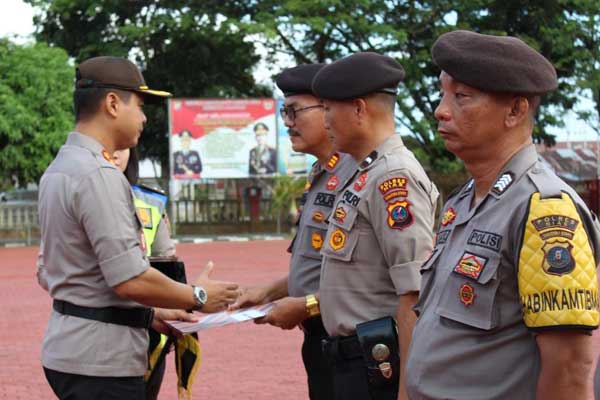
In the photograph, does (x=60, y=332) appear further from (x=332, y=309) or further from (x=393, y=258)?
(x=393, y=258)

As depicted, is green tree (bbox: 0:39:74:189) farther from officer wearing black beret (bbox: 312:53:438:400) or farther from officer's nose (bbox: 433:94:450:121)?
officer's nose (bbox: 433:94:450:121)

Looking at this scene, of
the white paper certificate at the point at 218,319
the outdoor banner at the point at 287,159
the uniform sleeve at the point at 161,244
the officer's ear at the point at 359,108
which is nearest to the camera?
the officer's ear at the point at 359,108

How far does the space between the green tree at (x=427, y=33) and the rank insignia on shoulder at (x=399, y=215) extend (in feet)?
79.9

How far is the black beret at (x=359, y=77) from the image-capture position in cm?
350

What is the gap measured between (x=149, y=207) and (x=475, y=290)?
85.2 inches

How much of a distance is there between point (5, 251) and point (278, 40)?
1026cm

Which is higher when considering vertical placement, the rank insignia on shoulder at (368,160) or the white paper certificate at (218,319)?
the rank insignia on shoulder at (368,160)

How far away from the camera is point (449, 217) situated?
2.65 metres

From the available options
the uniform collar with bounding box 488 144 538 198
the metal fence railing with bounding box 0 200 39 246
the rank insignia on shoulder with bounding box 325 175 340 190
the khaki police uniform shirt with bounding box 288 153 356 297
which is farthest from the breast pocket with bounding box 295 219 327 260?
the metal fence railing with bounding box 0 200 39 246

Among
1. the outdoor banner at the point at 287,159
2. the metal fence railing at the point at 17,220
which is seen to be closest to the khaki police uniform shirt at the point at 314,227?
the outdoor banner at the point at 287,159

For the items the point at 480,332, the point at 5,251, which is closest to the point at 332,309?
the point at 480,332

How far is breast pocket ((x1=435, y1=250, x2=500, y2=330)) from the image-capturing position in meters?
2.35

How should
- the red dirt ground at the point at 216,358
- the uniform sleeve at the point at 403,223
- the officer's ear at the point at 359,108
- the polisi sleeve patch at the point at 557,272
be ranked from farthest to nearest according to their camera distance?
the red dirt ground at the point at 216,358 < the officer's ear at the point at 359,108 < the uniform sleeve at the point at 403,223 < the polisi sleeve patch at the point at 557,272

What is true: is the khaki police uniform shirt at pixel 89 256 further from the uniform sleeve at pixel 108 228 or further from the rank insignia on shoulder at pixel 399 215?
the rank insignia on shoulder at pixel 399 215
